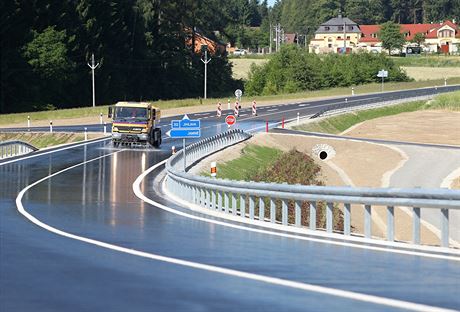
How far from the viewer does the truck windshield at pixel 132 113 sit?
46.8 meters

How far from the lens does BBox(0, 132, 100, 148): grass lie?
58344 mm

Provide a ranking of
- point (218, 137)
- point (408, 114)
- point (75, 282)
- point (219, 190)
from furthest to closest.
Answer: point (408, 114) < point (218, 137) < point (219, 190) < point (75, 282)

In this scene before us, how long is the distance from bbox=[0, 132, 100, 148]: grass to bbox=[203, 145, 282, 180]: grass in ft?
37.9

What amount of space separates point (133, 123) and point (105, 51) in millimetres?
70568

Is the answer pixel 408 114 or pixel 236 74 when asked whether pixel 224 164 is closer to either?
pixel 408 114

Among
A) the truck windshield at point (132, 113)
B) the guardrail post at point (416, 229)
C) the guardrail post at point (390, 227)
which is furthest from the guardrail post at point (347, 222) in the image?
the truck windshield at point (132, 113)

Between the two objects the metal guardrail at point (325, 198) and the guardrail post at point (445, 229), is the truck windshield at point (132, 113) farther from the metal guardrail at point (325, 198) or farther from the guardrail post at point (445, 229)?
the guardrail post at point (445, 229)

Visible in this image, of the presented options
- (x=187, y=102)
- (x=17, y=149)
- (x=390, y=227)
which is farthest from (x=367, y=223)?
(x=187, y=102)

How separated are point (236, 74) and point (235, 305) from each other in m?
168

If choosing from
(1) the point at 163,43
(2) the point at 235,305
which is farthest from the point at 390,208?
(1) the point at 163,43

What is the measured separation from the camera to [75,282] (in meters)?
10.3

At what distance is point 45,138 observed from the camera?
59.5m

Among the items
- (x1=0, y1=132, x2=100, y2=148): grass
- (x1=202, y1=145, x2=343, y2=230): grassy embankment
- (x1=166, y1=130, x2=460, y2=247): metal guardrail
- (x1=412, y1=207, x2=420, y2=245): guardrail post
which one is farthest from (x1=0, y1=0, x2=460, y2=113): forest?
(x1=412, y1=207, x2=420, y2=245): guardrail post

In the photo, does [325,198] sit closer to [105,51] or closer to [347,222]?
[347,222]
